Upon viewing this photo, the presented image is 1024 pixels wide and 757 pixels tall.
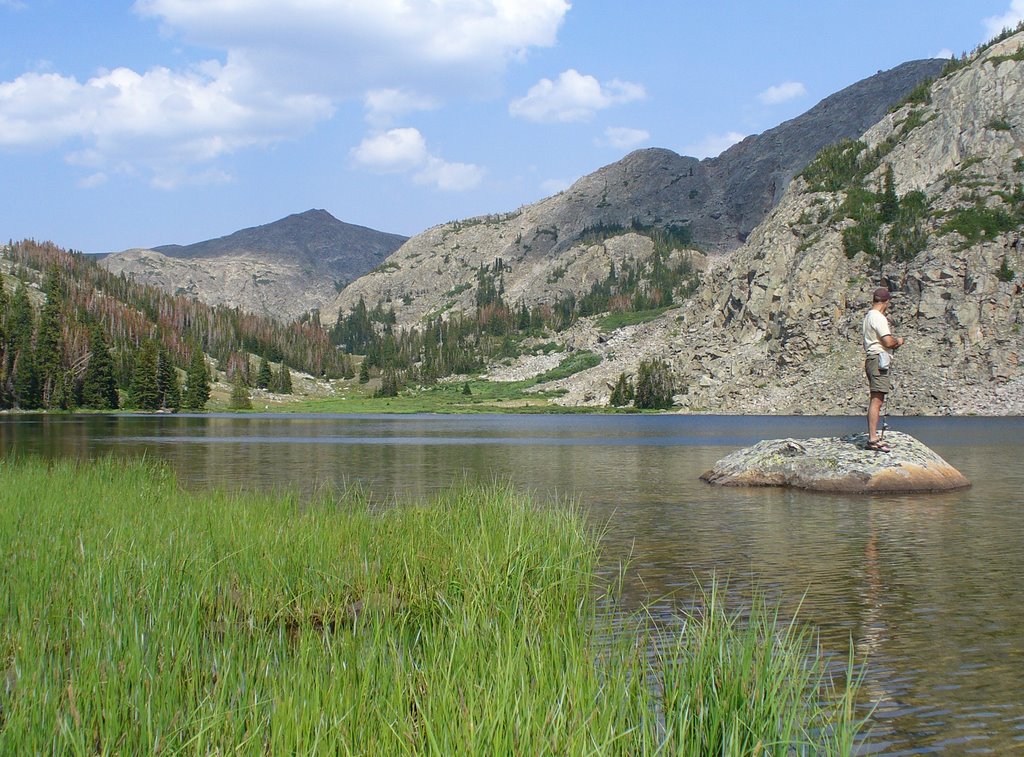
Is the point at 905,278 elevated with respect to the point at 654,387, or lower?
elevated

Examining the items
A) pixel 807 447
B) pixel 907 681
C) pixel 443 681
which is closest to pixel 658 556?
pixel 907 681

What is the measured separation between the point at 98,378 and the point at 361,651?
17272 centimetres

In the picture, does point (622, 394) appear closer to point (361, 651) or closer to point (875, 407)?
point (875, 407)

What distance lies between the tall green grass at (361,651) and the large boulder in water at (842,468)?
16939 mm

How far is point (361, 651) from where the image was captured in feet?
27.2

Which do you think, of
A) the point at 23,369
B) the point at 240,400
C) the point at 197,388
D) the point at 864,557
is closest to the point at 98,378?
the point at 23,369

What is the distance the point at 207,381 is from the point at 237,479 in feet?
553

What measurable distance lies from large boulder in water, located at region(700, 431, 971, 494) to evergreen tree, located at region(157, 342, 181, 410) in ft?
514

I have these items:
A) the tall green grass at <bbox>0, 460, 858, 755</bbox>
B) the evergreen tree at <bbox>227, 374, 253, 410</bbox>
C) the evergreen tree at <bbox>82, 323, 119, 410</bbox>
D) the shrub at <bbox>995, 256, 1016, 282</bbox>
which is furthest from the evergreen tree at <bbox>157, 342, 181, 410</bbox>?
the tall green grass at <bbox>0, 460, 858, 755</bbox>

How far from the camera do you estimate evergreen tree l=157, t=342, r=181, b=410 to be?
168000 millimetres

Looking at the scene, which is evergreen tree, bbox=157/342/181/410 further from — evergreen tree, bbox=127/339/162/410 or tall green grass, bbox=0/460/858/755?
tall green grass, bbox=0/460/858/755

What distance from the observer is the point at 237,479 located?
32750mm

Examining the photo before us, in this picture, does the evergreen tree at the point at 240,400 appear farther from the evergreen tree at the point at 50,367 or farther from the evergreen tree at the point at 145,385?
the evergreen tree at the point at 50,367

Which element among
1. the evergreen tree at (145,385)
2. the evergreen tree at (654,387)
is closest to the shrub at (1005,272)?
the evergreen tree at (654,387)
